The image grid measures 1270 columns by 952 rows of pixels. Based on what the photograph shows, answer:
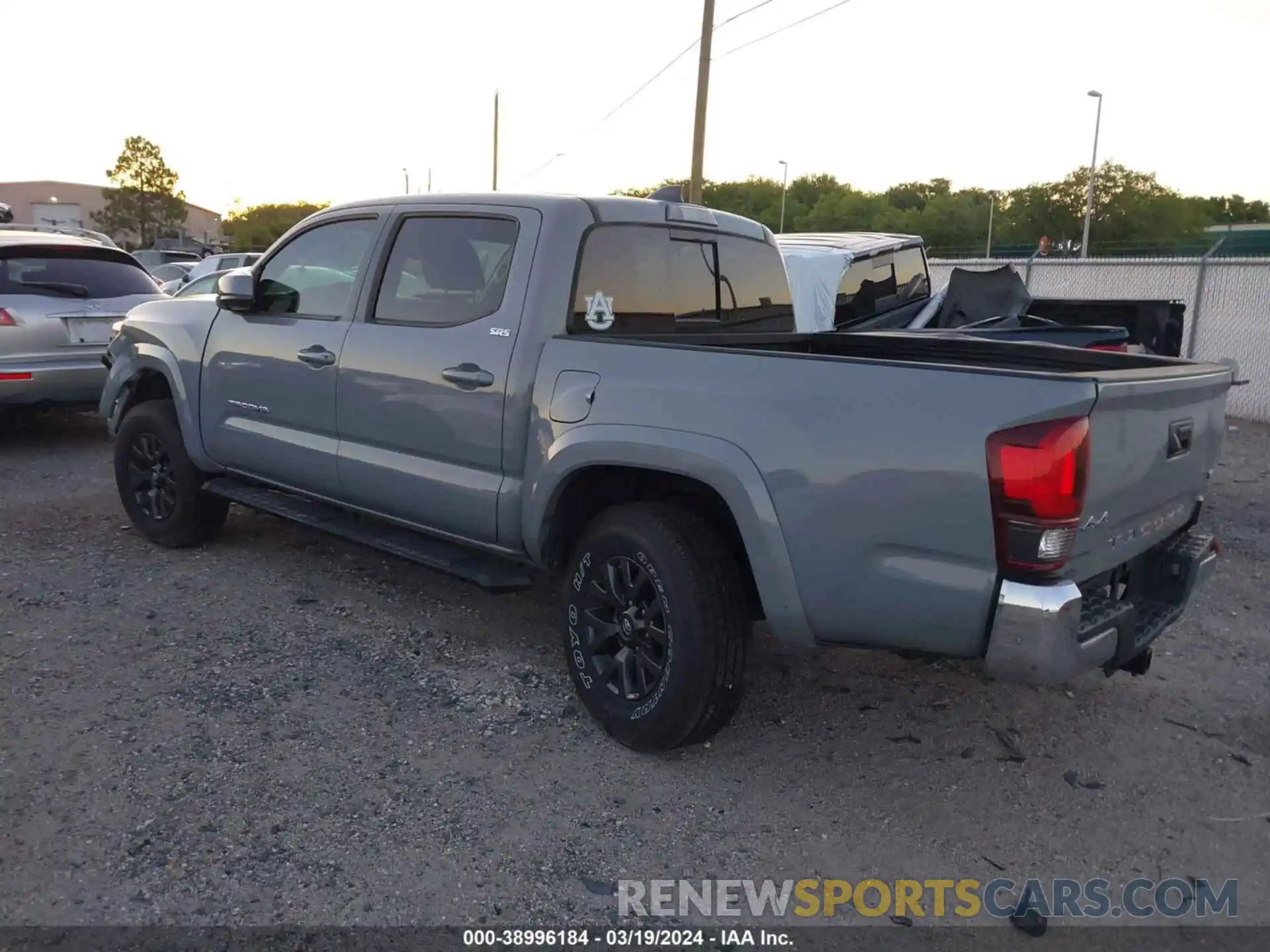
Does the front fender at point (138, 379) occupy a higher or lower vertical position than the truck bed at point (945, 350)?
lower

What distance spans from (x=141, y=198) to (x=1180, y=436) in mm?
70448

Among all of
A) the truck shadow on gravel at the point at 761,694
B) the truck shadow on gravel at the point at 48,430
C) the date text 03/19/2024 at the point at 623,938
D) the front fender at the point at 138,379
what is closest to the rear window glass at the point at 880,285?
the truck shadow on gravel at the point at 761,694

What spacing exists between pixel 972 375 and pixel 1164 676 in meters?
2.45

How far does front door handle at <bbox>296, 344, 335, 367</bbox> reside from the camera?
4.68m

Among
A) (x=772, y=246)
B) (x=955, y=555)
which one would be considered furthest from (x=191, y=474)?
(x=955, y=555)

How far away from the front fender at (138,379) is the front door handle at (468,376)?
80.8 inches

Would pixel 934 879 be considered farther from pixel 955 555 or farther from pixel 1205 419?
pixel 1205 419

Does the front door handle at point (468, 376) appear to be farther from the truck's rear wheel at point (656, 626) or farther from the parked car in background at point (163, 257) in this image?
the parked car in background at point (163, 257)

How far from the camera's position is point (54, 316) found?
8.14 meters

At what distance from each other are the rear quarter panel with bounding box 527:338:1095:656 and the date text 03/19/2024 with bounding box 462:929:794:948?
0.90 metres

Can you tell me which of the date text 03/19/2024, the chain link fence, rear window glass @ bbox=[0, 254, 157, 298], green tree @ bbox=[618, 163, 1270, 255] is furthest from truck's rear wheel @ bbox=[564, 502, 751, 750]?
green tree @ bbox=[618, 163, 1270, 255]

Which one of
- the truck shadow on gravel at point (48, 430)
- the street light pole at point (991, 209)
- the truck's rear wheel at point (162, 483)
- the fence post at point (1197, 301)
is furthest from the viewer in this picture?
the street light pole at point (991, 209)

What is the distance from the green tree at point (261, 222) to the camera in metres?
76.1

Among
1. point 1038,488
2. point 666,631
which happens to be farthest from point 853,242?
point 1038,488
